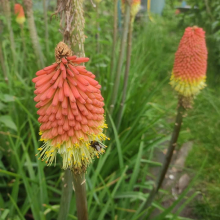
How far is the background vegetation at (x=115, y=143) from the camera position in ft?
7.50

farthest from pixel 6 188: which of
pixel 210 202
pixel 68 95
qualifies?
pixel 210 202

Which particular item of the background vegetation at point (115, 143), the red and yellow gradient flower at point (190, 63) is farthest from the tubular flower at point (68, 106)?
the red and yellow gradient flower at point (190, 63)

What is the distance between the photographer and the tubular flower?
1172mm

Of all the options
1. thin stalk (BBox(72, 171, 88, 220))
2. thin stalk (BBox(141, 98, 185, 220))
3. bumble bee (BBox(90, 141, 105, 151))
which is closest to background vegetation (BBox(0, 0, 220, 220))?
thin stalk (BBox(141, 98, 185, 220))

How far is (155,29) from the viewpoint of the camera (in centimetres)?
702

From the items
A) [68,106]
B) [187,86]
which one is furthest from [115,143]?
[68,106]

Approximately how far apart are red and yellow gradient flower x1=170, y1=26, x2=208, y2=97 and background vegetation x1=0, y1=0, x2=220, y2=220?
0.49m

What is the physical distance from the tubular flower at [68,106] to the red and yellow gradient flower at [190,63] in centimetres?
133

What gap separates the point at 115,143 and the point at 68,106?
6.44ft

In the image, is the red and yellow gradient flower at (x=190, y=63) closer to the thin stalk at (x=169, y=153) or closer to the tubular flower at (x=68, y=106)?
the thin stalk at (x=169, y=153)

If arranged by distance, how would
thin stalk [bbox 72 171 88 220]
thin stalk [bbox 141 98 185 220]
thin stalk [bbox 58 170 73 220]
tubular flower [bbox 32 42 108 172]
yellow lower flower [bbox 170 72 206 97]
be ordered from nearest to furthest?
1. tubular flower [bbox 32 42 108 172]
2. thin stalk [bbox 72 171 88 220]
3. thin stalk [bbox 58 170 73 220]
4. thin stalk [bbox 141 98 185 220]
5. yellow lower flower [bbox 170 72 206 97]

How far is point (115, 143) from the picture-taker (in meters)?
3.12

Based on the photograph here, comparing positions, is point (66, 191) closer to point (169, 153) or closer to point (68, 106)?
point (68, 106)

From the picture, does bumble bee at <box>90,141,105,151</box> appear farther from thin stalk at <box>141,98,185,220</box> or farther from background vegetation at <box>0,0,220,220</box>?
thin stalk at <box>141,98,185,220</box>
